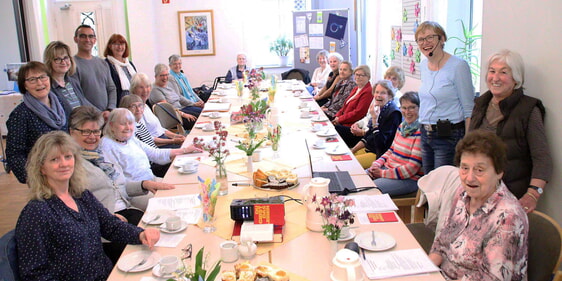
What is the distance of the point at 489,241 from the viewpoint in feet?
6.33

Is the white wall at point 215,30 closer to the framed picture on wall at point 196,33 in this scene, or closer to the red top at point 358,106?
the framed picture on wall at point 196,33

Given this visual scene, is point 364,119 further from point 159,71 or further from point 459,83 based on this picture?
point 159,71

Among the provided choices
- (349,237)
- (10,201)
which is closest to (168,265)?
(349,237)

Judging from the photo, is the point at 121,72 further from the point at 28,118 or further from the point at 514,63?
the point at 514,63

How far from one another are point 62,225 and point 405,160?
2.45 metres

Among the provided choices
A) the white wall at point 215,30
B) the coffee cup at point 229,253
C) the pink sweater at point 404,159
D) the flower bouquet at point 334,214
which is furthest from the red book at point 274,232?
the white wall at point 215,30

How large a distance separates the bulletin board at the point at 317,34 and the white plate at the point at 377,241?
306 inches

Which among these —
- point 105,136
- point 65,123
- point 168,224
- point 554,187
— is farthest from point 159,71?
point 554,187

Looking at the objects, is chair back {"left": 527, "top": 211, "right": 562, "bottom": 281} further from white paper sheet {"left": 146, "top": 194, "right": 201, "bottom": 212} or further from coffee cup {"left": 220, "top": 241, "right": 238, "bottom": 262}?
white paper sheet {"left": 146, "top": 194, "right": 201, "bottom": 212}

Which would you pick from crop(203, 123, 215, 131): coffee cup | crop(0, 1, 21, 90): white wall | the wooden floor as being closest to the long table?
crop(203, 123, 215, 131): coffee cup

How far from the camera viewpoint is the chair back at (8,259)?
183 cm

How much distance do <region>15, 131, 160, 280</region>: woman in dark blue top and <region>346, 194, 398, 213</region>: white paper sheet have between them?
98 cm

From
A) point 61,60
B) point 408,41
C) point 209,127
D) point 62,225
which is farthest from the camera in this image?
point 408,41

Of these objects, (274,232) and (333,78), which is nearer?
(274,232)
